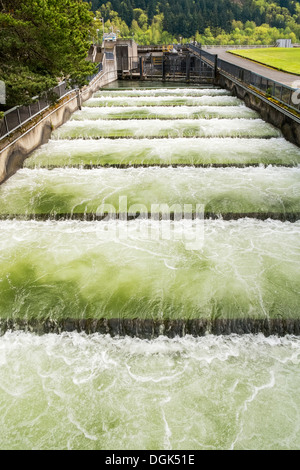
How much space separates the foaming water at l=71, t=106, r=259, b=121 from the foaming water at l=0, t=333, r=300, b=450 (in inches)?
654

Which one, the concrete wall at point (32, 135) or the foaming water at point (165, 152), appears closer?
the concrete wall at point (32, 135)

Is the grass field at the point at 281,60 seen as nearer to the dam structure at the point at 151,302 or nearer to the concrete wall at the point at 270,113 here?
the concrete wall at the point at 270,113

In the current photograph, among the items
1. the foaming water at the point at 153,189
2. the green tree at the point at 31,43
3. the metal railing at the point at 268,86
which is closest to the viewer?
the foaming water at the point at 153,189

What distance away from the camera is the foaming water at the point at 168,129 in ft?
58.9

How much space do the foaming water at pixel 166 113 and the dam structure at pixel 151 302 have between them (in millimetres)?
6772

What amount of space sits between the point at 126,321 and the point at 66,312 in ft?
4.47

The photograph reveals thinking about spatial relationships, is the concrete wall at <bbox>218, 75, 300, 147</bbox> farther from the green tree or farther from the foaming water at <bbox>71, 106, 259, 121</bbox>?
the green tree

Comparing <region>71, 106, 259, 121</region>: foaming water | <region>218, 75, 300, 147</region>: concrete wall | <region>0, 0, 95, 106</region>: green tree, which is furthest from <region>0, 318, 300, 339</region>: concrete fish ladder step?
<region>71, 106, 259, 121</region>: foaming water

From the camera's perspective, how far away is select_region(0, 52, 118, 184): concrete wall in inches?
539

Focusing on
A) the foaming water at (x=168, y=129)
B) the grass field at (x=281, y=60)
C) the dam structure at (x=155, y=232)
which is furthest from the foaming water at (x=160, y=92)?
the dam structure at (x=155, y=232)

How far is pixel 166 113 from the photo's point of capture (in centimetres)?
2161

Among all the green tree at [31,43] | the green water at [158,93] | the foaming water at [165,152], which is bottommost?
the foaming water at [165,152]

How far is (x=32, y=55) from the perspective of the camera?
599 inches

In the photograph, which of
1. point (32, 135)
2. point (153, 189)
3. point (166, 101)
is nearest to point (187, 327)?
point (153, 189)
